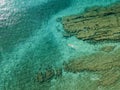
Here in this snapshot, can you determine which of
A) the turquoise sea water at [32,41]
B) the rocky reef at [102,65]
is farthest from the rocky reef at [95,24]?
the rocky reef at [102,65]

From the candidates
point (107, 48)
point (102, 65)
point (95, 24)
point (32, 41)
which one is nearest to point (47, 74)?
point (102, 65)

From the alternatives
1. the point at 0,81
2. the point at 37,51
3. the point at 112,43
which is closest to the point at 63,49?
the point at 37,51

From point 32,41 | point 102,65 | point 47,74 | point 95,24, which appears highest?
point 95,24

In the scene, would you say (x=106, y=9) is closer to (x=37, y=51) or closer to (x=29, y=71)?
(x=37, y=51)

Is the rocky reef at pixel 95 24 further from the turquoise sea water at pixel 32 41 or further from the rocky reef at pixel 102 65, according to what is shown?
the rocky reef at pixel 102 65

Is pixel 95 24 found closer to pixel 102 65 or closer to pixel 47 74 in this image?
pixel 102 65

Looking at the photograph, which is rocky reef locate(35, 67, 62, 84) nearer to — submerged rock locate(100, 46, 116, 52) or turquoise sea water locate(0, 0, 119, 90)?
turquoise sea water locate(0, 0, 119, 90)
